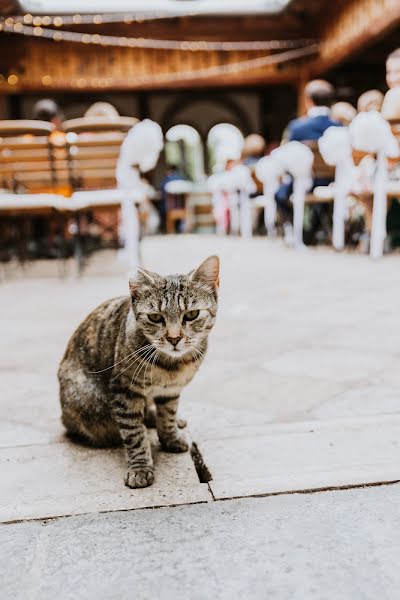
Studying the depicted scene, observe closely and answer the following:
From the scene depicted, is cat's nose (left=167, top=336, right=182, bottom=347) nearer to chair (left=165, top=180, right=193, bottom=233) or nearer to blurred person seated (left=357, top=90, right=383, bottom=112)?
blurred person seated (left=357, top=90, right=383, bottom=112)

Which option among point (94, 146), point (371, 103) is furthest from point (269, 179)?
point (94, 146)

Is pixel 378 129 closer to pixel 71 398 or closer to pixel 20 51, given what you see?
pixel 71 398

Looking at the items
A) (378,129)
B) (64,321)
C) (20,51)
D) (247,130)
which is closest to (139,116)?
(247,130)

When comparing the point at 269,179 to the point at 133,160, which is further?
the point at 269,179

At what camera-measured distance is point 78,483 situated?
4.20 ft

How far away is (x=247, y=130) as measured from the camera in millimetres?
13820

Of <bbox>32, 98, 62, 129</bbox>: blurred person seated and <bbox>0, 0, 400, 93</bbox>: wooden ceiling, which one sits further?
<bbox>0, 0, 400, 93</bbox>: wooden ceiling

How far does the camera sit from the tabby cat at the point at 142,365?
52.4 inches

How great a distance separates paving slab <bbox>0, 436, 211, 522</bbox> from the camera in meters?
1.18

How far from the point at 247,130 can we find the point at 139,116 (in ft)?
7.73

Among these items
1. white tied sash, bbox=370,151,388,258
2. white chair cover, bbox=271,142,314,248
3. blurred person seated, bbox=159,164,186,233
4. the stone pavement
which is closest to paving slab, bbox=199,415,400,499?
the stone pavement

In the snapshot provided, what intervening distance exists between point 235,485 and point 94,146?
4.13 m

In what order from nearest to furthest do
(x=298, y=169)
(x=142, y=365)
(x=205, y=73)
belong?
(x=142, y=365), (x=298, y=169), (x=205, y=73)

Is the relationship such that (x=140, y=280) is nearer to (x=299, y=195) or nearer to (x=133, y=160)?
(x=133, y=160)
